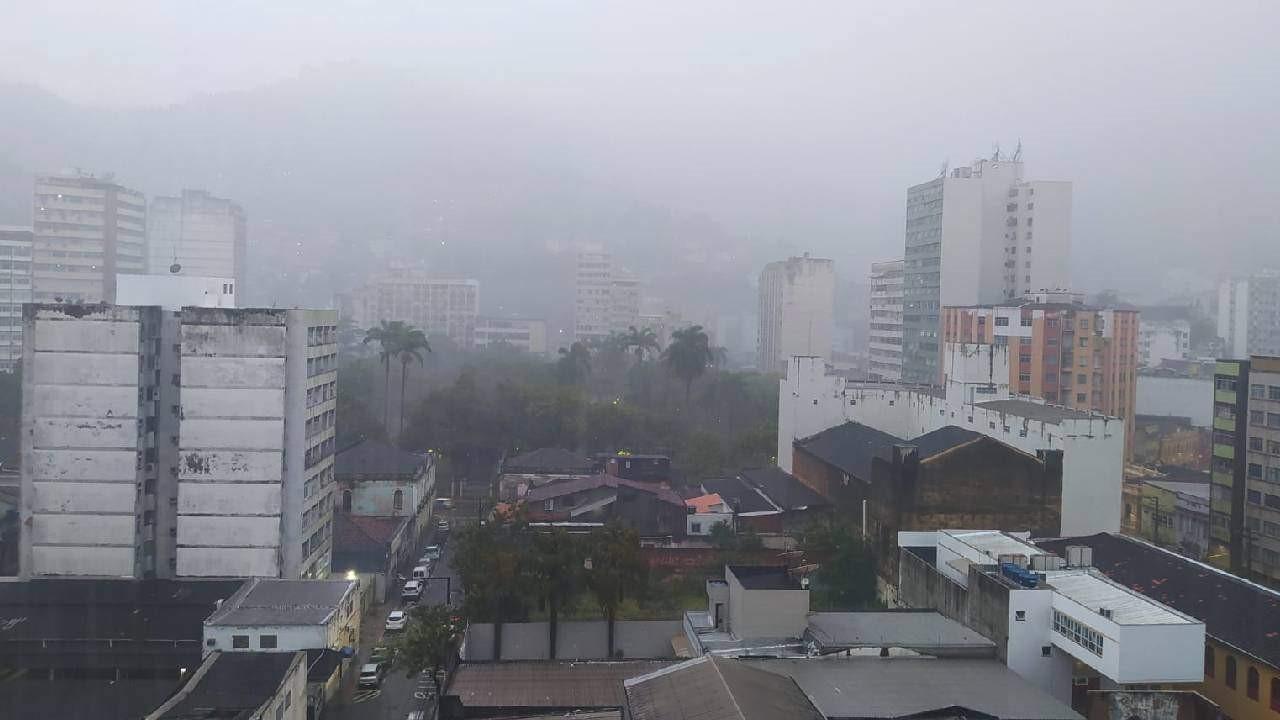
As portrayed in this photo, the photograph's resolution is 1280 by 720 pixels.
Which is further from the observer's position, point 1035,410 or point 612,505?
point 612,505

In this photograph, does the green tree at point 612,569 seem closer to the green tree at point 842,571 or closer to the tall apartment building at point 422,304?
the green tree at point 842,571

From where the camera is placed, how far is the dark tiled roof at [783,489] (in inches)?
943

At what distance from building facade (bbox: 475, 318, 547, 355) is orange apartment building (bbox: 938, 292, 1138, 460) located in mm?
39824

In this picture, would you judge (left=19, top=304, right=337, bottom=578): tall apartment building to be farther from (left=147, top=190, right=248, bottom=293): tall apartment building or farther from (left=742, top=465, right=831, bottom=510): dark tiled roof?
(left=147, top=190, right=248, bottom=293): tall apartment building

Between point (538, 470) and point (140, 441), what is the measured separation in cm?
1182

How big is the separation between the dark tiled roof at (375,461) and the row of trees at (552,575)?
833 centimetres

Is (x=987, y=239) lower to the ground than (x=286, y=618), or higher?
higher

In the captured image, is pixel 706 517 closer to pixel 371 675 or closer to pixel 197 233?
pixel 371 675

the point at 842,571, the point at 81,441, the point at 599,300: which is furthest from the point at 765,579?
the point at 599,300

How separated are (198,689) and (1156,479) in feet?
78.7

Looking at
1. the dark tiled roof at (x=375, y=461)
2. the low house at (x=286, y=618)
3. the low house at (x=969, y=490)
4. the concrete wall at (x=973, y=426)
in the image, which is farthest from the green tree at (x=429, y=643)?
the concrete wall at (x=973, y=426)

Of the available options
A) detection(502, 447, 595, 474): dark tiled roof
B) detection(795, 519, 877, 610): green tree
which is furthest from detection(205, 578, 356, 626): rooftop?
detection(502, 447, 595, 474): dark tiled roof

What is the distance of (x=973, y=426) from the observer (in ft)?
71.4

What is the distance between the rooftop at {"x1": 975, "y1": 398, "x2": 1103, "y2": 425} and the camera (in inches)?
749
